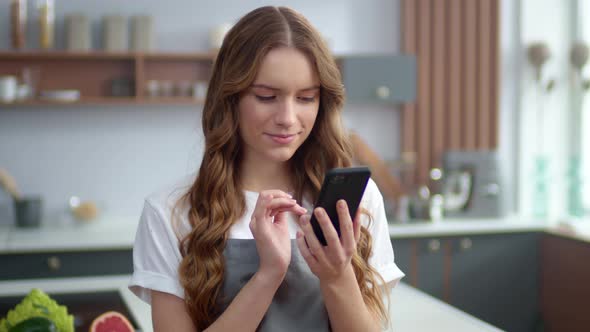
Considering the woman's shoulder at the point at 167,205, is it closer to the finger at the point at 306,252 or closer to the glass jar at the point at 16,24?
the finger at the point at 306,252

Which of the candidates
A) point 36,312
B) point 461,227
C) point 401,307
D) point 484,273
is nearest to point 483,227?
point 461,227

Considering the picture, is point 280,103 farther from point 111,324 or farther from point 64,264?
point 64,264

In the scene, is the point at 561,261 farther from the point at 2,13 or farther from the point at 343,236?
the point at 2,13

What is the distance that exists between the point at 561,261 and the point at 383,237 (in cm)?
268

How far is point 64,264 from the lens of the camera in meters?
3.57

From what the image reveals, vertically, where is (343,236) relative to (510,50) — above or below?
below

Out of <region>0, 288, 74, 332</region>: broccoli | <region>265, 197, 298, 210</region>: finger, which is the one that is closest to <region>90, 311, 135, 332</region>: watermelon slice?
<region>0, 288, 74, 332</region>: broccoli

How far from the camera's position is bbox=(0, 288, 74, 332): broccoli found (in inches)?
55.4

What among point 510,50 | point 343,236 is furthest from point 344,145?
point 510,50

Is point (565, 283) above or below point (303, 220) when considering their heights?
below

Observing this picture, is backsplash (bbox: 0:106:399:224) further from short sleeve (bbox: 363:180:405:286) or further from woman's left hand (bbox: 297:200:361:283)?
woman's left hand (bbox: 297:200:361:283)

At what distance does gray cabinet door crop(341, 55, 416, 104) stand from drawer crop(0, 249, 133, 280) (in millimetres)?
1601

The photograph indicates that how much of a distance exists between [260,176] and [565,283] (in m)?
2.88

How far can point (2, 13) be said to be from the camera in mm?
4105
